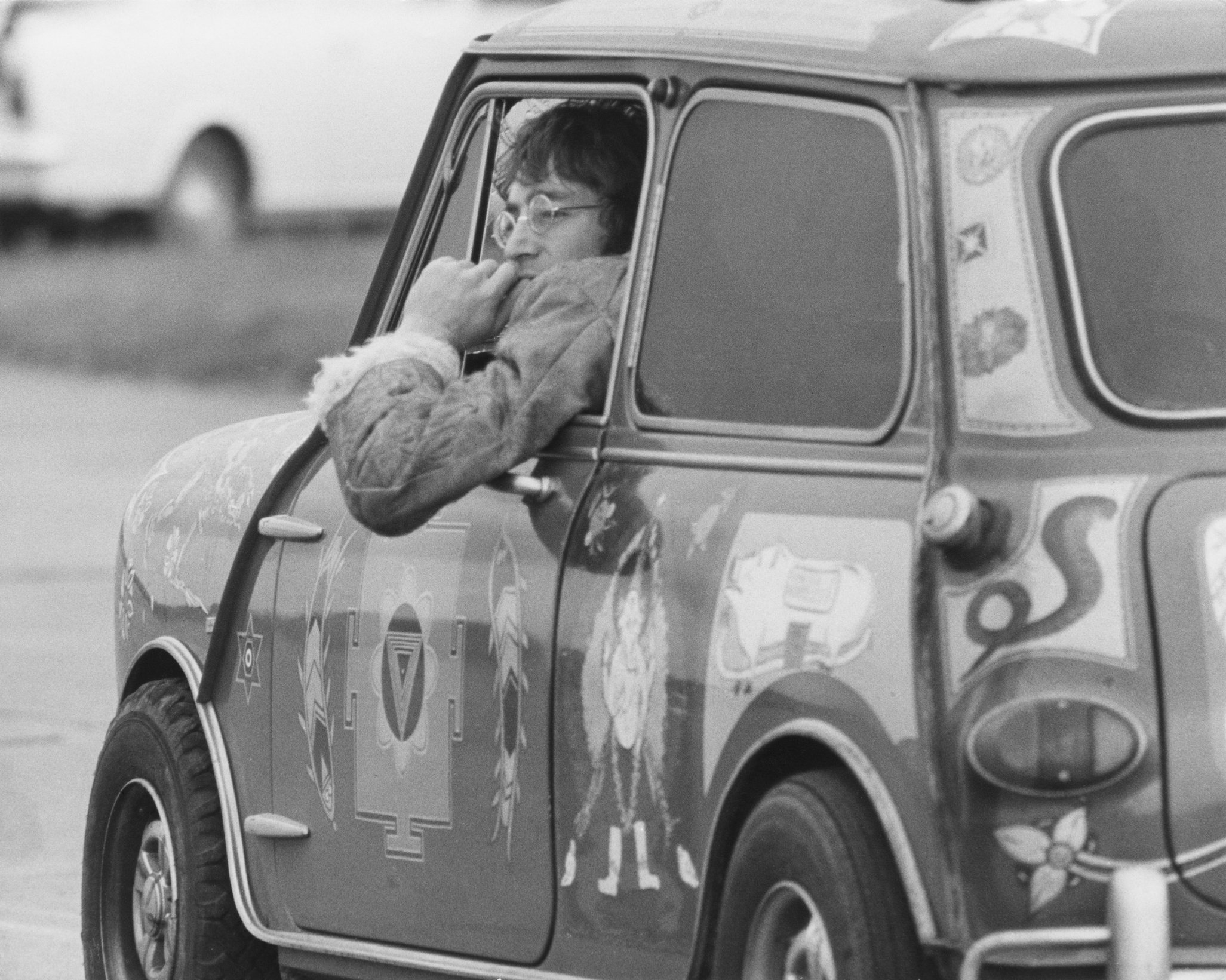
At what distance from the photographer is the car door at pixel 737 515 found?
14.3 feet

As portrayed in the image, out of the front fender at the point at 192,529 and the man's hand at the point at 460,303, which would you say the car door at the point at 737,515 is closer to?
the man's hand at the point at 460,303

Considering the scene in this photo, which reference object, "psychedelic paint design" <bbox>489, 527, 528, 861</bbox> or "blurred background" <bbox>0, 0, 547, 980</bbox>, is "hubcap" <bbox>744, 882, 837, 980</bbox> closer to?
"psychedelic paint design" <bbox>489, 527, 528, 861</bbox>

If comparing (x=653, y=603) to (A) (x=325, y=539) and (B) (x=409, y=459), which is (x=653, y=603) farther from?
(A) (x=325, y=539)

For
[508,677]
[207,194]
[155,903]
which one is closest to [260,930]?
[155,903]

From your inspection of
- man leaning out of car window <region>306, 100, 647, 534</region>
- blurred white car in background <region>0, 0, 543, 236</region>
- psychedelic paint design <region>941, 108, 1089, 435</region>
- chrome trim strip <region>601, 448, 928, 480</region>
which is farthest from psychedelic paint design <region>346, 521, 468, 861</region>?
blurred white car in background <region>0, 0, 543, 236</region>

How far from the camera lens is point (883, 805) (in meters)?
4.20

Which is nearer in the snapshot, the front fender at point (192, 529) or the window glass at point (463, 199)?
the window glass at point (463, 199)

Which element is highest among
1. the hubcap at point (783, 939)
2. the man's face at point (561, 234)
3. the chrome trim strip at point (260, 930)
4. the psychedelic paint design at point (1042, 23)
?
the psychedelic paint design at point (1042, 23)

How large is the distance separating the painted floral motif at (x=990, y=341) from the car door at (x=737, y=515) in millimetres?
103

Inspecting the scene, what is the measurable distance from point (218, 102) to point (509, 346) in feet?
57.2

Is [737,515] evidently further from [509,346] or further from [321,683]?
[321,683]

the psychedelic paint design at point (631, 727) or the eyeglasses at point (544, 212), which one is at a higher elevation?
the eyeglasses at point (544, 212)

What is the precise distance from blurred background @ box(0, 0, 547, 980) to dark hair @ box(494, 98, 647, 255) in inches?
428

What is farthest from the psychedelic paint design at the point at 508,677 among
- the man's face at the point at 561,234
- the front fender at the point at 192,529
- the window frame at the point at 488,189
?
the front fender at the point at 192,529
